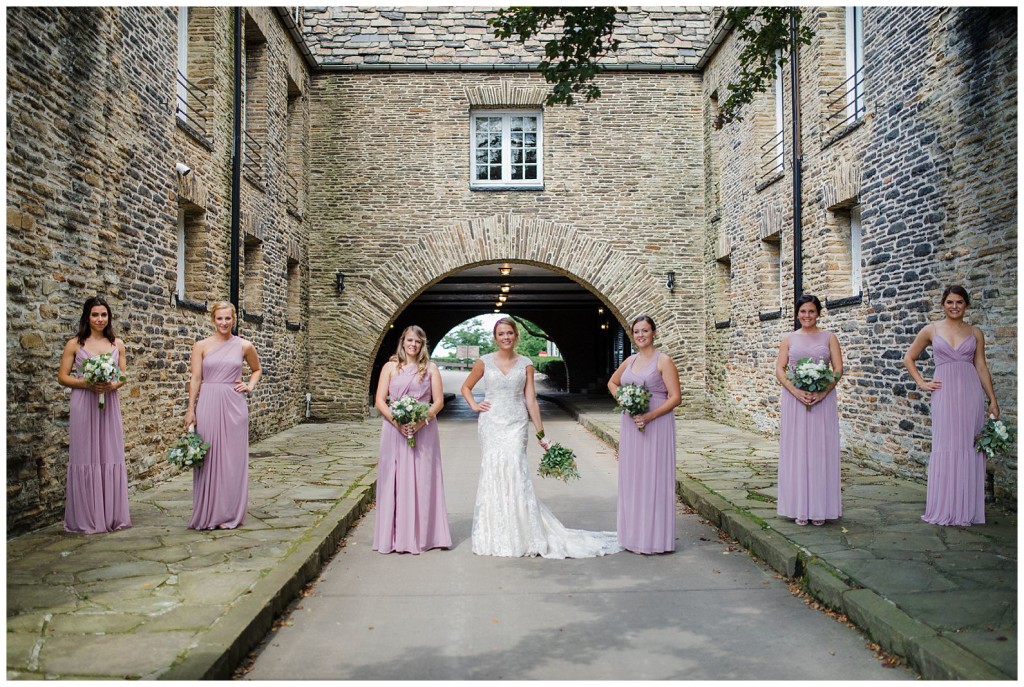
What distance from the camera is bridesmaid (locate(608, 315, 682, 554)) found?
6344 mm

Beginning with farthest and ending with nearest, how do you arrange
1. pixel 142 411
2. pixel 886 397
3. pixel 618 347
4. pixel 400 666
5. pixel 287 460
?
1. pixel 618 347
2. pixel 287 460
3. pixel 886 397
4. pixel 142 411
5. pixel 400 666

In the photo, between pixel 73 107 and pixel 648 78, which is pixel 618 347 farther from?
pixel 73 107

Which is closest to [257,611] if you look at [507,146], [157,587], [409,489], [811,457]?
[157,587]

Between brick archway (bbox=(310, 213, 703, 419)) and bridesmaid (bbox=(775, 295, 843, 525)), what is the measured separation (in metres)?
10.3

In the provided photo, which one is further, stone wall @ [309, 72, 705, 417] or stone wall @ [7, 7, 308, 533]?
stone wall @ [309, 72, 705, 417]

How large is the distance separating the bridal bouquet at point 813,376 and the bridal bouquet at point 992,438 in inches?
49.3

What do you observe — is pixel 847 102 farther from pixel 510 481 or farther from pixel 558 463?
pixel 510 481

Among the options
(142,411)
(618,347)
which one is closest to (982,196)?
(142,411)

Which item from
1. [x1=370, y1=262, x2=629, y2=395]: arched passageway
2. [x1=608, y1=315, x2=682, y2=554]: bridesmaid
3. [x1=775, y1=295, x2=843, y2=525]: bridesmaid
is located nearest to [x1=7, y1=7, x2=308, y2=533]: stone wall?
[x1=608, y1=315, x2=682, y2=554]: bridesmaid

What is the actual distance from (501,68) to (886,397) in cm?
1070

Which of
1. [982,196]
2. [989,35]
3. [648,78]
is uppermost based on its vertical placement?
[648,78]

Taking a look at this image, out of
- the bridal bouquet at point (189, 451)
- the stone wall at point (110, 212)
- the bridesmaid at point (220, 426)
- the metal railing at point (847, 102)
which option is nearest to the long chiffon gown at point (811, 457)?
the bridesmaid at point (220, 426)

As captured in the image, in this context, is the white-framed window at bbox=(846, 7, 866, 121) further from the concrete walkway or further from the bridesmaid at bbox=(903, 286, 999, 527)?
the concrete walkway

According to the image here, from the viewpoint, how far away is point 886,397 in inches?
394
